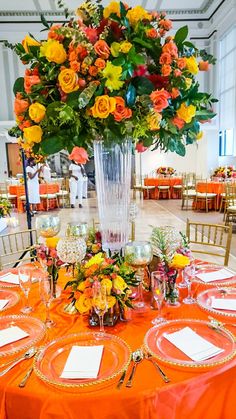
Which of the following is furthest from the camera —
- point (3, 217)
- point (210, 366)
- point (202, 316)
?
point (3, 217)

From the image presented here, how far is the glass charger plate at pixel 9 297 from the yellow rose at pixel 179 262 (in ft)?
2.56

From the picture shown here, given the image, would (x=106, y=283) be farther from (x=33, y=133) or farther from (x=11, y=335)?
(x=33, y=133)

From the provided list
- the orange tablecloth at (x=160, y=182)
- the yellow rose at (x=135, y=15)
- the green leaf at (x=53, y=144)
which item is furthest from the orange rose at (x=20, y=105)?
the orange tablecloth at (x=160, y=182)

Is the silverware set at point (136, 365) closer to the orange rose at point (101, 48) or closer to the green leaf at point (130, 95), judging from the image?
the green leaf at point (130, 95)

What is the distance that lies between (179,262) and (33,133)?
83cm

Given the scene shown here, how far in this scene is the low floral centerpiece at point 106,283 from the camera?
1317 mm

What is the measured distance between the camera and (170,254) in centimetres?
160

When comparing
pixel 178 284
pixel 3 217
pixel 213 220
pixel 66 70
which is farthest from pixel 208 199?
pixel 66 70

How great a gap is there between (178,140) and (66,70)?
1.88ft

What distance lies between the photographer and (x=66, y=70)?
1.27m

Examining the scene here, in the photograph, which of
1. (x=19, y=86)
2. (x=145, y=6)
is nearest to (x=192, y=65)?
(x=19, y=86)

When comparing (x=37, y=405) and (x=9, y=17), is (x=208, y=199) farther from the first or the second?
(x=9, y=17)

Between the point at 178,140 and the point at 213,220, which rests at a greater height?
the point at 178,140

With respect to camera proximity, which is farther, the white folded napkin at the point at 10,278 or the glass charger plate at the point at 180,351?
the white folded napkin at the point at 10,278
